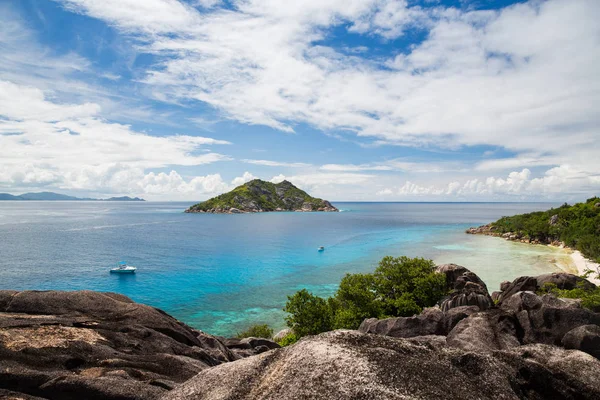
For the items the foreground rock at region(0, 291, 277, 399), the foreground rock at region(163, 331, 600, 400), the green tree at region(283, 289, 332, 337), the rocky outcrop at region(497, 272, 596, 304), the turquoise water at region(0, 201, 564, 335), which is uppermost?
the foreground rock at region(163, 331, 600, 400)

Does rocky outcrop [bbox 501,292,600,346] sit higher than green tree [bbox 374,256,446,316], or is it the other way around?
rocky outcrop [bbox 501,292,600,346]

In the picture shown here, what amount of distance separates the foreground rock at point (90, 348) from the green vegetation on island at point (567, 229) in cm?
12818

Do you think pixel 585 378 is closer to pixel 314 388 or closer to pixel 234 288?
pixel 314 388

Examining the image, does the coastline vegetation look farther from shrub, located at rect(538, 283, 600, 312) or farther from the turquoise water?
shrub, located at rect(538, 283, 600, 312)

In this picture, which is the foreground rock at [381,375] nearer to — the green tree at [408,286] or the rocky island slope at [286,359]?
the rocky island slope at [286,359]

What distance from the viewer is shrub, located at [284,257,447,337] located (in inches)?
1877

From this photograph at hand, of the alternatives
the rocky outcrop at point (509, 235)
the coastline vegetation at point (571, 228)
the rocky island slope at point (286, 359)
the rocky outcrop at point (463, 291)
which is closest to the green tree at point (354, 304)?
the rocky outcrop at point (463, 291)

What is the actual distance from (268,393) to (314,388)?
147cm

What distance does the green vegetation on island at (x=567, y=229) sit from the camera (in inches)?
4542

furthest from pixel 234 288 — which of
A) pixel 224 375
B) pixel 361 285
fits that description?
pixel 224 375

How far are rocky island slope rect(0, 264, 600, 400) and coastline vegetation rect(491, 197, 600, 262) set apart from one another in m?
111

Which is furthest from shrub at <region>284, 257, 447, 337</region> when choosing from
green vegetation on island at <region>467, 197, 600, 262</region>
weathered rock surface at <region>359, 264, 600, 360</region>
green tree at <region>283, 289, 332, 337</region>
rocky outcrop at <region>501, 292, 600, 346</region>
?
green vegetation on island at <region>467, 197, 600, 262</region>

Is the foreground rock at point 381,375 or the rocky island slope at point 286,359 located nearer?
the foreground rock at point 381,375

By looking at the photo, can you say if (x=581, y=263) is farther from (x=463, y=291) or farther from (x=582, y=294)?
(x=463, y=291)
